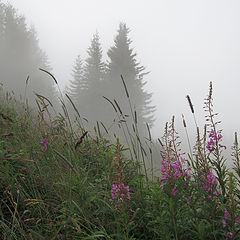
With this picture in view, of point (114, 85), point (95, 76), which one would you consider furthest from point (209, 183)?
point (95, 76)

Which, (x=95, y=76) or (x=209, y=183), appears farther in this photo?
(x=95, y=76)

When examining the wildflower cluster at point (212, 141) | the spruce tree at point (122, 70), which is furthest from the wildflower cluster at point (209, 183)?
the spruce tree at point (122, 70)

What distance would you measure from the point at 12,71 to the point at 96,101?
54.4 feet

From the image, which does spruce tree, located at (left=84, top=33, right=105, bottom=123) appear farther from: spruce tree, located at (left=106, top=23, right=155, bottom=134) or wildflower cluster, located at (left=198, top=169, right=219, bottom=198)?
wildflower cluster, located at (left=198, top=169, right=219, bottom=198)

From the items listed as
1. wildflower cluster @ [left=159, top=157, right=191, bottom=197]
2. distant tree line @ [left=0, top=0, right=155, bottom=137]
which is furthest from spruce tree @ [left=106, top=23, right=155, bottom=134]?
wildflower cluster @ [left=159, top=157, right=191, bottom=197]

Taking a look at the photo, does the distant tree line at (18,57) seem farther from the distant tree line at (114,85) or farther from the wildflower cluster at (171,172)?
the wildflower cluster at (171,172)

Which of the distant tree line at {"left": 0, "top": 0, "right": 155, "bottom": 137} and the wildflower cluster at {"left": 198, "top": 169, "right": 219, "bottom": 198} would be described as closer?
the wildflower cluster at {"left": 198, "top": 169, "right": 219, "bottom": 198}

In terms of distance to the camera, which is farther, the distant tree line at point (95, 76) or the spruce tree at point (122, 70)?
the distant tree line at point (95, 76)

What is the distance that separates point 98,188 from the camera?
2146 millimetres

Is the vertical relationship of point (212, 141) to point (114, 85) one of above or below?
below

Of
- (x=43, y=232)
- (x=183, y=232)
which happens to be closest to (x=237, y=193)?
(x=183, y=232)

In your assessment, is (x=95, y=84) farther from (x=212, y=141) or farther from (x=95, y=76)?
(x=212, y=141)

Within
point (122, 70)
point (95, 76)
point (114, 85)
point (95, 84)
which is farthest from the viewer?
point (95, 76)

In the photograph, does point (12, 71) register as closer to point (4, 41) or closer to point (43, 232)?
point (4, 41)
